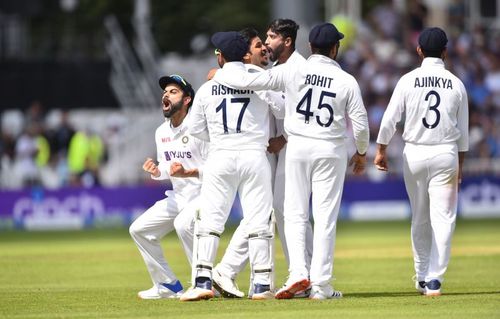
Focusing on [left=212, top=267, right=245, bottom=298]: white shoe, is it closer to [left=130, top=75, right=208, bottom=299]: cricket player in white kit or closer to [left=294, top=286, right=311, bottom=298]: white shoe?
[left=130, top=75, right=208, bottom=299]: cricket player in white kit

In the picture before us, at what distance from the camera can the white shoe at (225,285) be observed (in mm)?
13211

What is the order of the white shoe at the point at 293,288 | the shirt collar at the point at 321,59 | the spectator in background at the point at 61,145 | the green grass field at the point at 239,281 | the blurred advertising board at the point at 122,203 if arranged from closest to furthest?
the green grass field at the point at 239,281 < the white shoe at the point at 293,288 < the shirt collar at the point at 321,59 < the blurred advertising board at the point at 122,203 < the spectator in background at the point at 61,145

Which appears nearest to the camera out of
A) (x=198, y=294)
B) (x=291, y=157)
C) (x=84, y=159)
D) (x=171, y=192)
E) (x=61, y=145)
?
(x=198, y=294)

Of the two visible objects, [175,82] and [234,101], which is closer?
[234,101]

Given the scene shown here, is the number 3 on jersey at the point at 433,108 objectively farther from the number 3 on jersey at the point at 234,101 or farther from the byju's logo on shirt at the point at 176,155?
the byju's logo on shirt at the point at 176,155

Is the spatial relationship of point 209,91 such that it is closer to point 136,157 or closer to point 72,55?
point 136,157

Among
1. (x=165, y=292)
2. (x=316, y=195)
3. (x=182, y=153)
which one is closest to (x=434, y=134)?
Answer: (x=316, y=195)

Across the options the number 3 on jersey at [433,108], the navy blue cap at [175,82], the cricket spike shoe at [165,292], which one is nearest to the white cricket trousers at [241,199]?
the cricket spike shoe at [165,292]

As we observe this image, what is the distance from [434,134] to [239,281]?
407cm

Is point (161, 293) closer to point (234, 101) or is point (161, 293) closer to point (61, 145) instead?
point (234, 101)

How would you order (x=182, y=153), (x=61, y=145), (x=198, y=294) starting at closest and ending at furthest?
(x=198, y=294)
(x=182, y=153)
(x=61, y=145)

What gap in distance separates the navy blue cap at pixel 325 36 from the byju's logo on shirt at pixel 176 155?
6.01ft

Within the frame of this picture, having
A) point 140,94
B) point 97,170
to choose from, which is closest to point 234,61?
point 97,170

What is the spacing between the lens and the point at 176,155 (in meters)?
13.5
